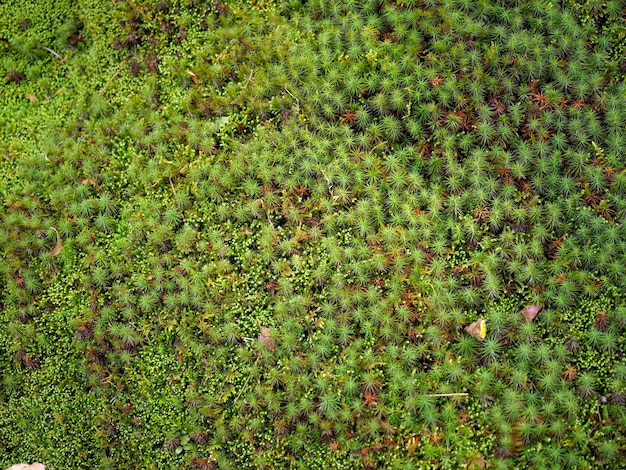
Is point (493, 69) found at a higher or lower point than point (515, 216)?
higher

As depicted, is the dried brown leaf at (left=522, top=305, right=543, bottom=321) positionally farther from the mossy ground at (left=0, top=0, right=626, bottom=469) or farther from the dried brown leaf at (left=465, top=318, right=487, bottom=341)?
the dried brown leaf at (left=465, top=318, right=487, bottom=341)

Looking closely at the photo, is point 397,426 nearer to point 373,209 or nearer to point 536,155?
point 373,209

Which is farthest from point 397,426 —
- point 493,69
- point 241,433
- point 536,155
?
point 493,69

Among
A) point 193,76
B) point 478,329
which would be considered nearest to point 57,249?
point 193,76

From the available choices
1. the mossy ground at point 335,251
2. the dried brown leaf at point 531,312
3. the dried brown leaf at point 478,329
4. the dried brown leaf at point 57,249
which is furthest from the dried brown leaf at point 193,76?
the dried brown leaf at point 531,312

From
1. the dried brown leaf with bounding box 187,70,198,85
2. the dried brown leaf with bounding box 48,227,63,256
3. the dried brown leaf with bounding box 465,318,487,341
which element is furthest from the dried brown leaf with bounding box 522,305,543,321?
the dried brown leaf with bounding box 48,227,63,256
